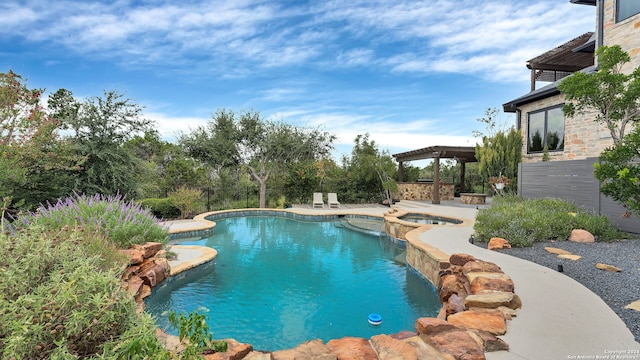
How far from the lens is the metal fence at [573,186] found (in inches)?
289

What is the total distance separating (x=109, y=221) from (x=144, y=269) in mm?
1452

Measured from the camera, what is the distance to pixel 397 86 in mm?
16312

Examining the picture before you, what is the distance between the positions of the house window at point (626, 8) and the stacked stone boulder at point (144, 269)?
12953 millimetres

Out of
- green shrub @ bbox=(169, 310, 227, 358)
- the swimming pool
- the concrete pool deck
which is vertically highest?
green shrub @ bbox=(169, 310, 227, 358)

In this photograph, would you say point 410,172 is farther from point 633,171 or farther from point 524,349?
point 524,349

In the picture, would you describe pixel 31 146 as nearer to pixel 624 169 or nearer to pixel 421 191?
pixel 624 169

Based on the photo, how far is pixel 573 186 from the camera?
346 inches

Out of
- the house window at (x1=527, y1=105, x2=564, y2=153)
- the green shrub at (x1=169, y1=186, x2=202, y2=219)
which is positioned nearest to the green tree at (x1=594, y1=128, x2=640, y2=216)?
the house window at (x1=527, y1=105, x2=564, y2=153)

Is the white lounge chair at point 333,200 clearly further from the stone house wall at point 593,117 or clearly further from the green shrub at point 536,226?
the green shrub at point 536,226

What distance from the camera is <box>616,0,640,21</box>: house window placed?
836 cm

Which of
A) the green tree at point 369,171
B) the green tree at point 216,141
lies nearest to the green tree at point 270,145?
the green tree at point 216,141

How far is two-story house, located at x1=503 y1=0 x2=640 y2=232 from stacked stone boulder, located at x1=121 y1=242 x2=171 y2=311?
32.0 ft

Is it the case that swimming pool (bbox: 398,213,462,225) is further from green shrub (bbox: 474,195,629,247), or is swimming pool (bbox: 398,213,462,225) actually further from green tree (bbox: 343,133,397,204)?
green tree (bbox: 343,133,397,204)

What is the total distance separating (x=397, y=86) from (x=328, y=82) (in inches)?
142
